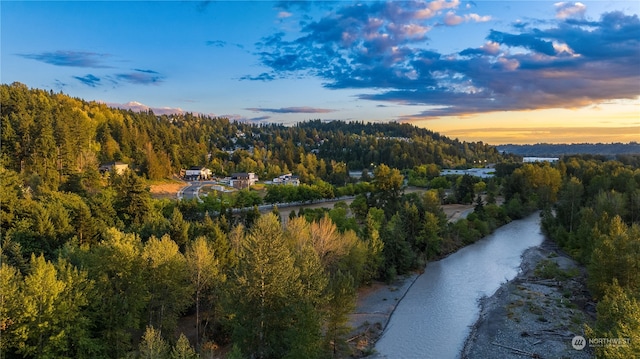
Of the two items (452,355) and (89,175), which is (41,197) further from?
(452,355)

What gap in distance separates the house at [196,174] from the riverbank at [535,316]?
259 feet

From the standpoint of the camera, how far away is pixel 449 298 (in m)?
32.8

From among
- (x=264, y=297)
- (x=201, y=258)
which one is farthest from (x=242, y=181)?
(x=264, y=297)

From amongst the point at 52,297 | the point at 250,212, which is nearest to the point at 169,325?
the point at 52,297

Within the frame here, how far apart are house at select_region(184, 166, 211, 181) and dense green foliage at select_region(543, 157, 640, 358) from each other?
250ft

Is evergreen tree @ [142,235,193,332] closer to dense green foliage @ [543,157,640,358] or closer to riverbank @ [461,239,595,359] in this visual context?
riverbank @ [461,239,595,359]

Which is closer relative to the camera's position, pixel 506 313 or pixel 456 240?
pixel 506 313

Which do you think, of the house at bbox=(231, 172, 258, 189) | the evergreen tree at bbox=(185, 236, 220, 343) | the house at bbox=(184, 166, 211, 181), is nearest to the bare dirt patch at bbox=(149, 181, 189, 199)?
the house at bbox=(184, 166, 211, 181)

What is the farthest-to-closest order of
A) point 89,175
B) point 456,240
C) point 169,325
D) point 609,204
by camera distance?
point 89,175, point 456,240, point 609,204, point 169,325

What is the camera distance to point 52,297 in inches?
695

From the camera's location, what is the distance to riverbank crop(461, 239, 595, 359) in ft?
77.3

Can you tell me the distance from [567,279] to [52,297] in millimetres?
38988

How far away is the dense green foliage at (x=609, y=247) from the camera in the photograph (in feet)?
54.8

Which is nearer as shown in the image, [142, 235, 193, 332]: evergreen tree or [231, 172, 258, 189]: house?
[142, 235, 193, 332]: evergreen tree
